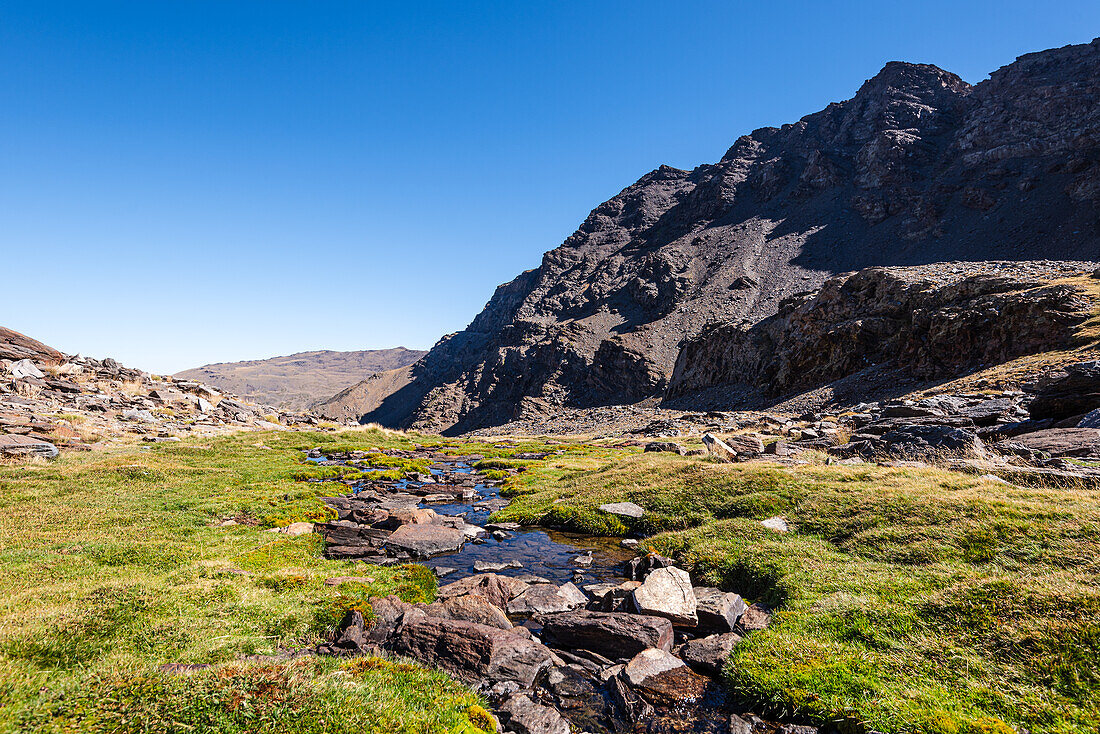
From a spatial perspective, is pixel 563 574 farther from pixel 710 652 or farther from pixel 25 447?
pixel 25 447

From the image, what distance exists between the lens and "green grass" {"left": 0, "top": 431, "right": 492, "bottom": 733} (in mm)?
5637

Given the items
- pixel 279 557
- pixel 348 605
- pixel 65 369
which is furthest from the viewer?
pixel 65 369

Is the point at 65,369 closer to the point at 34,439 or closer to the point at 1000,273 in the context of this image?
the point at 34,439

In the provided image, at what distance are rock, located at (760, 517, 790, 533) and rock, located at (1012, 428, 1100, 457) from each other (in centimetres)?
1206

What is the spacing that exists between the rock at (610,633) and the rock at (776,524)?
6847 millimetres

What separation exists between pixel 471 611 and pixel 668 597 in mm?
4730

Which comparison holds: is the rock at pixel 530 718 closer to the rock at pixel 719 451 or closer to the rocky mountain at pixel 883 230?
the rock at pixel 719 451

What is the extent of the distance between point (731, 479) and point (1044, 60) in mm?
256861

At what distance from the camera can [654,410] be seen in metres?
120

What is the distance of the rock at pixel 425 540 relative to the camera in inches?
647

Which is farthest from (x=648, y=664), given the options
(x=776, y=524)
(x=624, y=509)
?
(x=624, y=509)

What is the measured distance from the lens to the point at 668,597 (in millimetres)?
11523

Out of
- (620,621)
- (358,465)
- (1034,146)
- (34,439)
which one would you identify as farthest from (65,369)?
(1034,146)

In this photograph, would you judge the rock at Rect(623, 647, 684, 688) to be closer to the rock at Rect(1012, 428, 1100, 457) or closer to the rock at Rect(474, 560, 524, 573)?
the rock at Rect(474, 560, 524, 573)
